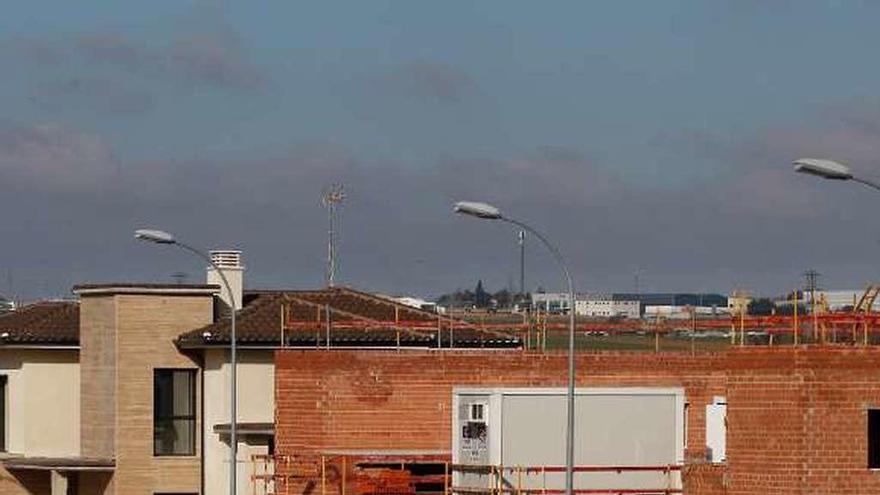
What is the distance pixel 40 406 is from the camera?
2589 inches

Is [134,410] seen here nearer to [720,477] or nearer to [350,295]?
[350,295]

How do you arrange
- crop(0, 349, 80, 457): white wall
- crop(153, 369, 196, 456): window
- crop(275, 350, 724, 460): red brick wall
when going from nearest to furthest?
1. crop(275, 350, 724, 460): red brick wall
2. crop(153, 369, 196, 456): window
3. crop(0, 349, 80, 457): white wall

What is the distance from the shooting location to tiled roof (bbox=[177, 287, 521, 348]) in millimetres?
60562

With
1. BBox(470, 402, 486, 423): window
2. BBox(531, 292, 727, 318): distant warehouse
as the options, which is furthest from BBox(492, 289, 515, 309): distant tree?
BBox(470, 402, 486, 423): window

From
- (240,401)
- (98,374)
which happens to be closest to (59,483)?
(98,374)

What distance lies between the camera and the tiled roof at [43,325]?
64.9 metres

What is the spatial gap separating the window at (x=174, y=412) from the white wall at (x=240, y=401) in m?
0.56

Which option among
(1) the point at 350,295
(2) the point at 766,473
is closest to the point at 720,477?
(2) the point at 766,473

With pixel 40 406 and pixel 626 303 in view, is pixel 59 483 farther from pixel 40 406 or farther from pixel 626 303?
pixel 626 303

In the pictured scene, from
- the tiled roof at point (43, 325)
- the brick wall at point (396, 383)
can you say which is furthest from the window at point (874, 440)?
the tiled roof at point (43, 325)

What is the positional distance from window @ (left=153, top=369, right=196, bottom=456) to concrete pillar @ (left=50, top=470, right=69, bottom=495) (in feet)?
9.74

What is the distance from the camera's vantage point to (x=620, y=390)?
48969 millimetres

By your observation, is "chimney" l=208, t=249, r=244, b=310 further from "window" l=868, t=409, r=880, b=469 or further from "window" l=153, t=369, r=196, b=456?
"window" l=868, t=409, r=880, b=469

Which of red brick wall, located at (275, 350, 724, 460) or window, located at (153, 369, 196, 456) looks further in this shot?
window, located at (153, 369, 196, 456)
